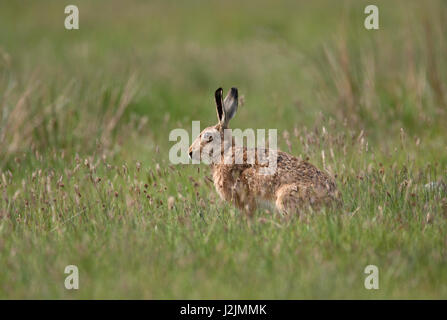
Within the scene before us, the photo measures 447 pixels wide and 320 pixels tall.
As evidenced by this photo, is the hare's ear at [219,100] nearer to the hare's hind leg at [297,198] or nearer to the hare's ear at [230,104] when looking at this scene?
the hare's ear at [230,104]

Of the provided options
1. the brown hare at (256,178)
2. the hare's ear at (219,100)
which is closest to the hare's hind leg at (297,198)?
the brown hare at (256,178)

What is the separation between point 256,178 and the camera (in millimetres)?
5641

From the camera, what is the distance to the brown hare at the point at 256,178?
5.25 meters

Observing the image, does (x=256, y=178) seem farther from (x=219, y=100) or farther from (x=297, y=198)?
(x=219, y=100)

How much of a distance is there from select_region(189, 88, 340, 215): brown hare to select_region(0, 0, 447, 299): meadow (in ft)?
0.45

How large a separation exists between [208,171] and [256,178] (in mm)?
1288

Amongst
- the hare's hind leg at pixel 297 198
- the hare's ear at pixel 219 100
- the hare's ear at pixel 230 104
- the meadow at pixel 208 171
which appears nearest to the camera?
the meadow at pixel 208 171

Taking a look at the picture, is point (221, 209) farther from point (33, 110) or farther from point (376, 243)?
point (33, 110)

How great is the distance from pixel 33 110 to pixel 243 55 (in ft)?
23.1

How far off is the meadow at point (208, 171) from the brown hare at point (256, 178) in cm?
14

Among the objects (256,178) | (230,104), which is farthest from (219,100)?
(256,178)

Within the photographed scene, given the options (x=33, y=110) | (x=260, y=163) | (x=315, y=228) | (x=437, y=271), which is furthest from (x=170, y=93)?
(x=437, y=271)

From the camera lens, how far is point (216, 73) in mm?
12984

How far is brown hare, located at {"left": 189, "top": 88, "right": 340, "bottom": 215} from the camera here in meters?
5.25
